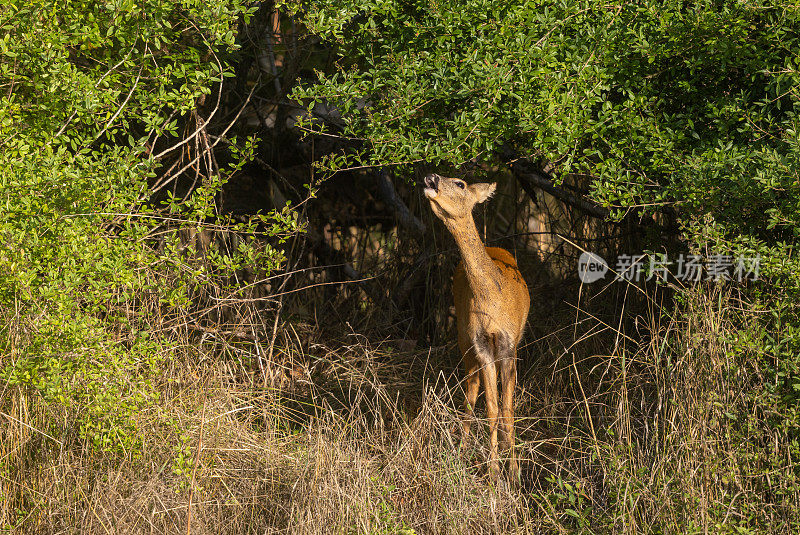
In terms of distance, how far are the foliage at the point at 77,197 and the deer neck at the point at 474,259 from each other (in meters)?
1.22

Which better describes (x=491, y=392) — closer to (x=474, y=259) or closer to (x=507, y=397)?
(x=507, y=397)

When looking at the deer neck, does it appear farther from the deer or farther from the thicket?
the thicket

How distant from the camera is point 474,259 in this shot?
5.59 metres

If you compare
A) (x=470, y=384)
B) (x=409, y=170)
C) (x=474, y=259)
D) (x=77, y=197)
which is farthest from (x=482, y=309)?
(x=77, y=197)

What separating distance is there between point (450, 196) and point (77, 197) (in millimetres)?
2175

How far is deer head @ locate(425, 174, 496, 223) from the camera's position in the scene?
5.38 meters

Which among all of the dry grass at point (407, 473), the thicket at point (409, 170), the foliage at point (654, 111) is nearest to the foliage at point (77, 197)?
the thicket at point (409, 170)

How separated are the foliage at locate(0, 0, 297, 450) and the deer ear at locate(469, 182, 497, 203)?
1.43 m

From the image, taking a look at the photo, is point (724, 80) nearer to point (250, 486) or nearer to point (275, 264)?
point (275, 264)

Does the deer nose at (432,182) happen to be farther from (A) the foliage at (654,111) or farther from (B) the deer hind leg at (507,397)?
(B) the deer hind leg at (507,397)

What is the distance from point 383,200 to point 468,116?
12.0 ft

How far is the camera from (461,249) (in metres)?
5.58

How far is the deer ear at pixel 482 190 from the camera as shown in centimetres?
573

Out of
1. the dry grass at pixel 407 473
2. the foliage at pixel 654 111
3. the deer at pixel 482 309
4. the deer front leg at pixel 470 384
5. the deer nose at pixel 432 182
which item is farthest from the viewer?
the deer front leg at pixel 470 384
